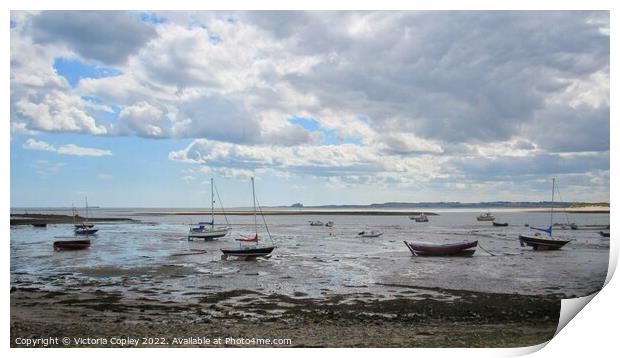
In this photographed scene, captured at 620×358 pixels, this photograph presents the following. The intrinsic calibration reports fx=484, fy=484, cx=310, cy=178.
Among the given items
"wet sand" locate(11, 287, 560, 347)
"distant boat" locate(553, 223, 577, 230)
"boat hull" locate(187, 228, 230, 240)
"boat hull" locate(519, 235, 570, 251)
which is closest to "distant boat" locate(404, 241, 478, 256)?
"boat hull" locate(519, 235, 570, 251)

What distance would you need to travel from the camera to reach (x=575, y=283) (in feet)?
36.5

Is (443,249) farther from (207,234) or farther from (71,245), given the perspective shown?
(71,245)

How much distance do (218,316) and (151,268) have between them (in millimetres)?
6327

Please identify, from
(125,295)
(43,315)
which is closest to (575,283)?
(125,295)

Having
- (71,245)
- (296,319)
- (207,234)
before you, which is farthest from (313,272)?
(207,234)

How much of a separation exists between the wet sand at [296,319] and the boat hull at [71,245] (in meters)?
9.26

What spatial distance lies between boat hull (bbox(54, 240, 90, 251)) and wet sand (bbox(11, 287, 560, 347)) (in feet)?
30.4

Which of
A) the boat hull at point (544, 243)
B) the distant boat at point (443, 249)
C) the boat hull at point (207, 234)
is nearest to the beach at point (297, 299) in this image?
the distant boat at point (443, 249)

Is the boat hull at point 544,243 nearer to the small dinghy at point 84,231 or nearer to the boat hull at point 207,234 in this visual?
the boat hull at point 207,234

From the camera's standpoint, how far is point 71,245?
1881 cm

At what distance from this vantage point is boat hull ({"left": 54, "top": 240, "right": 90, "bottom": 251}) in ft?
60.8

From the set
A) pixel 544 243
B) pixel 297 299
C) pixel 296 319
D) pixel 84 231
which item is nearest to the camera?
pixel 296 319

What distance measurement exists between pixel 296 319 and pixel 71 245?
14.1 metres
